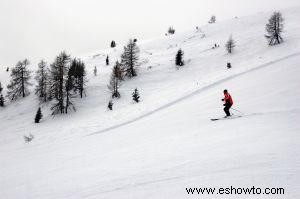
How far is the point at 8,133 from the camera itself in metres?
34.6

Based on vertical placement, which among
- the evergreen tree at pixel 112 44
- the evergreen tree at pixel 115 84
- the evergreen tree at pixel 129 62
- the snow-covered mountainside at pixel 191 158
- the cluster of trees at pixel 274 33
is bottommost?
the snow-covered mountainside at pixel 191 158

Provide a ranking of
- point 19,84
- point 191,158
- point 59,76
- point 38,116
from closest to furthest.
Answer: point 191,158 < point 38,116 < point 59,76 < point 19,84

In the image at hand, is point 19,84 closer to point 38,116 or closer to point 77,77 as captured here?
point 77,77

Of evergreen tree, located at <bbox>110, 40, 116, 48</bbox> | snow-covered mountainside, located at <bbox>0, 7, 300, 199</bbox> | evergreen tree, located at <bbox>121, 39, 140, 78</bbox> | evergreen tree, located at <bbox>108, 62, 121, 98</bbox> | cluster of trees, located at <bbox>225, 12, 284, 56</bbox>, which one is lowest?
snow-covered mountainside, located at <bbox>0, 7, 300, 199</bbox>

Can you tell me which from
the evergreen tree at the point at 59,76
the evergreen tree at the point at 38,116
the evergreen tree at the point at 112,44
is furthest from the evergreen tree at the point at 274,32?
the evergreen tree at the point at 112,44

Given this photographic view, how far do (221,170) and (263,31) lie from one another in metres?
54.1

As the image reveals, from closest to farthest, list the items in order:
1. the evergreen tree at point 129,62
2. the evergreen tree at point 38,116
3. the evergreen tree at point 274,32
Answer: the evergreen tree at point 38,116 < the evergreen tree at point 274,32 < the evergreen tree at point 129,62

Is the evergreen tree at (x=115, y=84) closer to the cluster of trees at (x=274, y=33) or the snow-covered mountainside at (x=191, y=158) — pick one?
the snow-covered mountainside at (x=191, y=158)

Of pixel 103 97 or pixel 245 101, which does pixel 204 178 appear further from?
pixel 103 97

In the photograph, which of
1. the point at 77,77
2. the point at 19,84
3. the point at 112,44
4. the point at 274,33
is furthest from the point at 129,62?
the point at 112,44

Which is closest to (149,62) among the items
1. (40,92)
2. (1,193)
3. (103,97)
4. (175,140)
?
(103,97)

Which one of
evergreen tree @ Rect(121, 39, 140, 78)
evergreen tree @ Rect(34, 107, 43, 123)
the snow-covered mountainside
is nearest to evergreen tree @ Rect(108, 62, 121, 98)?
evergreen tree @ Rect(121, 39, 140, 78)

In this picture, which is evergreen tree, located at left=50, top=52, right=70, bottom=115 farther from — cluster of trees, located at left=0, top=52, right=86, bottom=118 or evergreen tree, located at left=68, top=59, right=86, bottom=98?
evergreen tree, located at left=68, top=59, right=86, bottom=98

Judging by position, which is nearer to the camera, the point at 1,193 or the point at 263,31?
the point at 1,193
